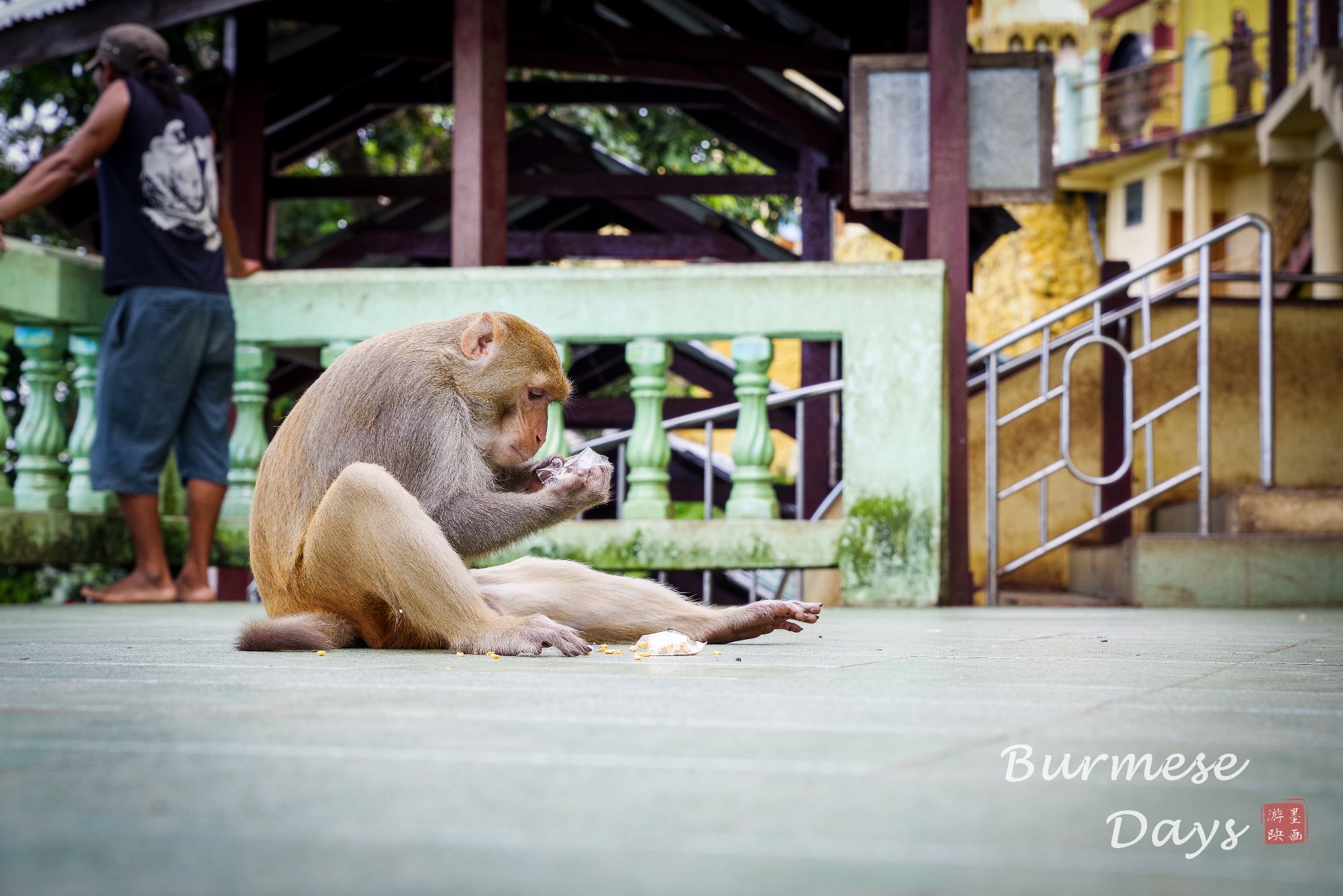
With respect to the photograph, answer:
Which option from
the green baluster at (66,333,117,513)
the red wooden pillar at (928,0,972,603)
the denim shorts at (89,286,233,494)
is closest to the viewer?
the denim shorts at (89,286,233,494)

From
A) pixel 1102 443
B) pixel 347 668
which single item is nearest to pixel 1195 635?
pixel 347 668

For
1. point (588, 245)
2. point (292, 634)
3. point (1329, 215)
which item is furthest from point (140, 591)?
point (1329, 215)

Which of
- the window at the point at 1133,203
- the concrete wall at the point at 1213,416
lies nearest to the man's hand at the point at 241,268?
the concrete wall at the point at 1213,416

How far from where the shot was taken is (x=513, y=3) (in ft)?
31.0

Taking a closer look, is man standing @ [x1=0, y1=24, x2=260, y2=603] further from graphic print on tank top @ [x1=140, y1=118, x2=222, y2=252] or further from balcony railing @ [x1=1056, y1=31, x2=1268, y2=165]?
balcony railing @ [x1=1056, y1=31, x2=1268, y2=165]

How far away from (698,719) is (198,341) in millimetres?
4428

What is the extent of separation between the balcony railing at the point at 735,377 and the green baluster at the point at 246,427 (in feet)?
0.87

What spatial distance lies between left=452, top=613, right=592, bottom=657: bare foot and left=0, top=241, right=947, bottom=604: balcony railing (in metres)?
2.73

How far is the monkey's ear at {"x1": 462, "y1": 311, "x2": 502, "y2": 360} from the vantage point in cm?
333

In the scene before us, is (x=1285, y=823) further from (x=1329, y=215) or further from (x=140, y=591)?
(x=1329, y=215)

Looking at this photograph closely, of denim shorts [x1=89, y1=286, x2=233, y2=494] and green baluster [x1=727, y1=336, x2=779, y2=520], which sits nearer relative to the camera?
denim shorts [x1=89, y1=286, x2=233, y2=494]

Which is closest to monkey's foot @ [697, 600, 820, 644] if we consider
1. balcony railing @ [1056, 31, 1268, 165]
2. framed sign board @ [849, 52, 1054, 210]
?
framed sign board @ [849, 52, 1054, 210]

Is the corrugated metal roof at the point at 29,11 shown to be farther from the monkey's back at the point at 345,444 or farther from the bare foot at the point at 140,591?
the monkey's back at the point at 345,444

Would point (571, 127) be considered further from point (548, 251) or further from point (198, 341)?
point (198, 341)
